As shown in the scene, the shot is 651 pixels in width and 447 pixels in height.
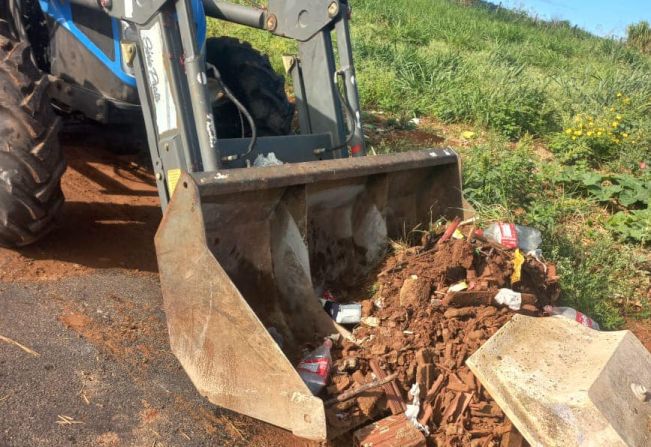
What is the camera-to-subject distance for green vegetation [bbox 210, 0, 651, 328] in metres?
4.83

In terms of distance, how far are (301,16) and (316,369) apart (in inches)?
89.6

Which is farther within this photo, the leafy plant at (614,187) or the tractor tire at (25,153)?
the leafy plant at (614,187)

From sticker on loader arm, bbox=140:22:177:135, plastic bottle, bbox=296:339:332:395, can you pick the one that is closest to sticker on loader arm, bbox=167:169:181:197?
sticker on loader arm, bbox=140:22:177:135

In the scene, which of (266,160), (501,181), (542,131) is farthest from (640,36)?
(266,160)

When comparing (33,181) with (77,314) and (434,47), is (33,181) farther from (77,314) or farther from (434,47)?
(434,47)

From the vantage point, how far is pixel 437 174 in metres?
3.90

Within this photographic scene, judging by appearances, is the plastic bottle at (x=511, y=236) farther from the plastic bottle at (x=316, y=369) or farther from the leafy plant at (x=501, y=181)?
the plastic bottle at (x=316, y=369)

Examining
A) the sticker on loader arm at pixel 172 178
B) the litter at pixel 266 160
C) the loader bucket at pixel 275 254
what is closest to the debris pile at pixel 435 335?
the loader bucket at pixel 275 254

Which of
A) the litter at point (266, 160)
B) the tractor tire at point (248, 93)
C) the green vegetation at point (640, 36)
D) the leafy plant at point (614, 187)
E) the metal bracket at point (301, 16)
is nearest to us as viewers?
the litter at point (266, 160)

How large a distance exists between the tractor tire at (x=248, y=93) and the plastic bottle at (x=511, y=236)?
1.70m

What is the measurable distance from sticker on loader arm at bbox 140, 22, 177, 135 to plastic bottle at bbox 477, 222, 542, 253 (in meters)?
1.92

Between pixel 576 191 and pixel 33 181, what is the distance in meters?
5.08

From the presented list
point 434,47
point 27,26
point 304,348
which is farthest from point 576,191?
point 434,47

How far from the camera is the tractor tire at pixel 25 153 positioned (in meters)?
3.05
